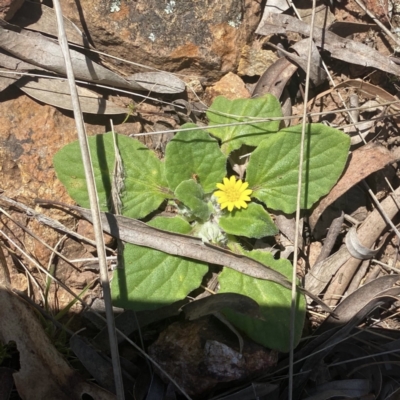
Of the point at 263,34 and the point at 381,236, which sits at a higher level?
the point at 263,34

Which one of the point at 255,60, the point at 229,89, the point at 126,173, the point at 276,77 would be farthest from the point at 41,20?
the point at 276,77

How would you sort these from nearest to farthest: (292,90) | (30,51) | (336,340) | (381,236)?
(336,340), (30,51), (381,236), (292,90)

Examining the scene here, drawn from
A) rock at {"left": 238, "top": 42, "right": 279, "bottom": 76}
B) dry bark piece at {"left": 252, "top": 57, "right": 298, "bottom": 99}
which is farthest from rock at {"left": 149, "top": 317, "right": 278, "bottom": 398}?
rock at {"left": 238, "top": 42, "right": 279, "bottom": 76}

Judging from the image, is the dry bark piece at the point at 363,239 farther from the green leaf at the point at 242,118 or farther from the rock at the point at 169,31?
the rock at the point at 169,31

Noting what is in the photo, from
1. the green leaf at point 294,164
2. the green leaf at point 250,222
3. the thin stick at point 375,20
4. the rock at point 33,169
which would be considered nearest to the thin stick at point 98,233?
the rock at point 33,169

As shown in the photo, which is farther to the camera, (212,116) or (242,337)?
(212,116)

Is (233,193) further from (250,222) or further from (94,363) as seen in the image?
(94,363)

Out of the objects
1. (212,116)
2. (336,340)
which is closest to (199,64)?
(212,116)

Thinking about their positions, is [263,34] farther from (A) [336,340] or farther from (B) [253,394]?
(B) [253,394]
